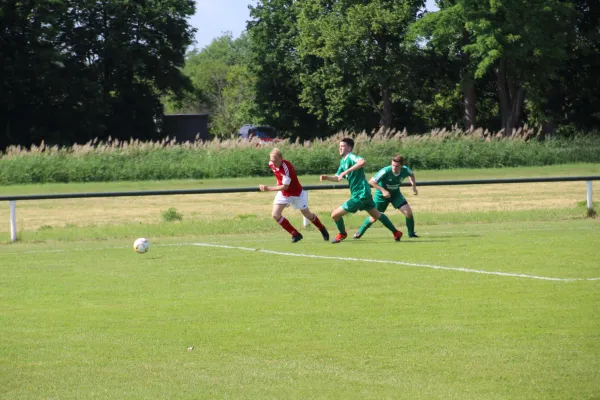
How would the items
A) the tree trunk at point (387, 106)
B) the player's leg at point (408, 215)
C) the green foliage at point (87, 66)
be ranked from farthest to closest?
the tree trunk at point (387, 106) < the green foliage at point (87, 66) < the player's leg at point (408, 215)

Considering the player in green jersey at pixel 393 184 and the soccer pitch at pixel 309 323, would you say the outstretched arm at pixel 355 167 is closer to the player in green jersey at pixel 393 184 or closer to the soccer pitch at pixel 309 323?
the player in green jersey at pixel 393 184

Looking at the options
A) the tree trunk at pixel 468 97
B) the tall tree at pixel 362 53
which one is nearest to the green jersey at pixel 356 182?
the tree trunk at pixel 468 97

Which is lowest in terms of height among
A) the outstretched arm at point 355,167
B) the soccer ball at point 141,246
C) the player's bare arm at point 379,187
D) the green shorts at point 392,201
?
the soccer ball at point 141,246

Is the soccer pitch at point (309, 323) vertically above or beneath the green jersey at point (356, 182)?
beneath

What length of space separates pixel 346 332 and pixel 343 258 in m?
6.11

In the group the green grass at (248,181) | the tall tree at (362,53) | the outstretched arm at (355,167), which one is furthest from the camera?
the tall tree at (362,53)

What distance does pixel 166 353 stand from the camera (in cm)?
859

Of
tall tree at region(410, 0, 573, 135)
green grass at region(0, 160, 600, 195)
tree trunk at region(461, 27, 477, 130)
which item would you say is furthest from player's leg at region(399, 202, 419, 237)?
tree trunk at region(461, 27, 477, 130)

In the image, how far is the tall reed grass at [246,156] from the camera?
1539 inches

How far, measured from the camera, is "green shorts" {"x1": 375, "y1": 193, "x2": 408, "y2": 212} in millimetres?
18266

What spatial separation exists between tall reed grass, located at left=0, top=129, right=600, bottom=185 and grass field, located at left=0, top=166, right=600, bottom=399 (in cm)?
1942

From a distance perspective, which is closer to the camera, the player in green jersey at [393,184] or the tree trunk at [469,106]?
the player in green jersey at [393,184]

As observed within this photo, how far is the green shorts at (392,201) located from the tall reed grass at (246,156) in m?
22.0

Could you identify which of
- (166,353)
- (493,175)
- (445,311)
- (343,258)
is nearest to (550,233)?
(343,258)
